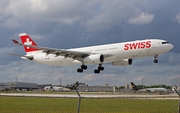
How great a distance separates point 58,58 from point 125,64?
1166 cm

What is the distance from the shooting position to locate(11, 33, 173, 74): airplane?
4869cm

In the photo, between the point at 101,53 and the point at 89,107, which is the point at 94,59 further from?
the point at 89,107

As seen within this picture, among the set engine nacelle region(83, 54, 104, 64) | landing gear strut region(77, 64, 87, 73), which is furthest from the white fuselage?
landing gear strut region(77, 64, 87, 73)

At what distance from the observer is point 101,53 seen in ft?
173

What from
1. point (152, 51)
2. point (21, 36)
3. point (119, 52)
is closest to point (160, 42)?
point (152, 51)

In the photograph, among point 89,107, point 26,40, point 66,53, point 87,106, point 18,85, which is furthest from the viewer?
point 18,85

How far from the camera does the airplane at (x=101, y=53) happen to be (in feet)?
160

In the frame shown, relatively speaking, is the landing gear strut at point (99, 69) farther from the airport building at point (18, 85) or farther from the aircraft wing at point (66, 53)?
the airport building at point (18, 85)

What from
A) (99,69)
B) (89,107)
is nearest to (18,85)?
(99,69)

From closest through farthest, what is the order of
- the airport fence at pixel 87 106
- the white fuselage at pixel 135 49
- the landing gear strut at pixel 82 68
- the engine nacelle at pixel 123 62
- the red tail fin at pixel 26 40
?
the airport fence at pixel 87 106 → the white fuselage at pixel 135 49 → the landing gear strut at pixel 82 68 → the engine nacelle at pixel 123 62 → the red tail fin at pixel 26 40

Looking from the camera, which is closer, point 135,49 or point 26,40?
point 135,49

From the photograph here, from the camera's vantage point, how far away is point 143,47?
159 ft

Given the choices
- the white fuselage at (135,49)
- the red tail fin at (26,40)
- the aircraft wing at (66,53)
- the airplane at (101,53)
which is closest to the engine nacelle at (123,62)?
the airplane at (101,53)

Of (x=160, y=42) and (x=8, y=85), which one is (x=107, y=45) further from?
(x=8, y=85)
